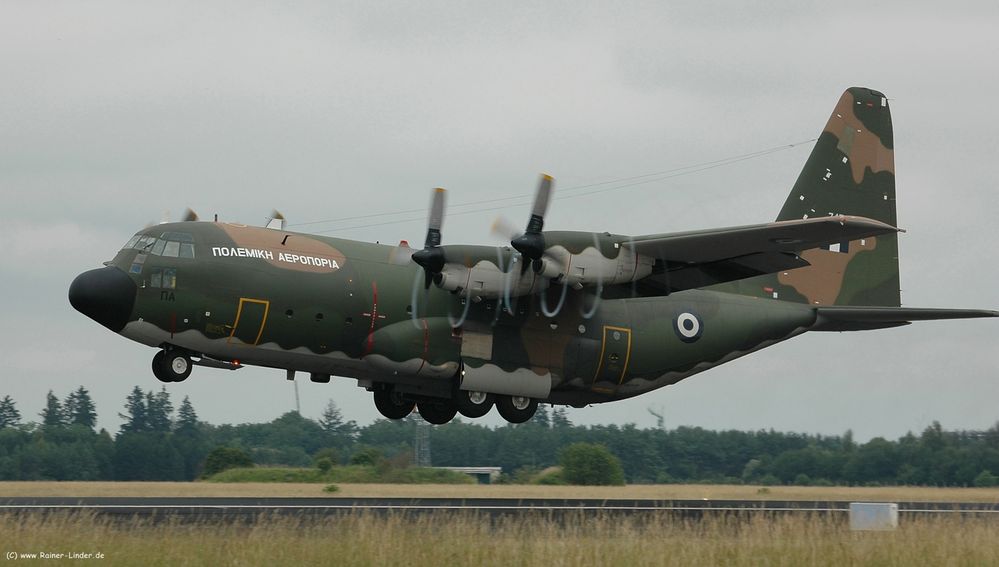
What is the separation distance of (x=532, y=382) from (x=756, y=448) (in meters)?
19.1

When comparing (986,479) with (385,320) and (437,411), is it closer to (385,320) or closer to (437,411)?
(437,411)

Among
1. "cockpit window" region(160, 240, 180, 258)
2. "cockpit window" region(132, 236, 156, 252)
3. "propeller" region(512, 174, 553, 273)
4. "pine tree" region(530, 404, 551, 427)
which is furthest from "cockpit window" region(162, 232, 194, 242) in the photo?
"pine tree" region(530, 404, 551, 427)

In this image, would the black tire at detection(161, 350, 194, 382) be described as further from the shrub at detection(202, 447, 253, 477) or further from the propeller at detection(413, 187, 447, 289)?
the shrub at detection(202, 447, 253, 477)

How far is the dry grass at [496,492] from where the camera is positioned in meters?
27.3

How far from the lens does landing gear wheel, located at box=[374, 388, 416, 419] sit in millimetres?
27125

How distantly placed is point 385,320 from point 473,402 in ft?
9.26

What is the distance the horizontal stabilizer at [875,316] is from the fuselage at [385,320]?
192 cm

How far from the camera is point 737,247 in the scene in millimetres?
25125

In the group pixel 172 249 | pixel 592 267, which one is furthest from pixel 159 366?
pixel 592 267

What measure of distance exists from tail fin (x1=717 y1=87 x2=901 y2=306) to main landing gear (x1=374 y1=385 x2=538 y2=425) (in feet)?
23.3

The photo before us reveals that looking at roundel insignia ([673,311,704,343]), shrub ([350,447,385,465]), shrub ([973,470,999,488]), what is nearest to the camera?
roundel insignia ([673,311,704,343])

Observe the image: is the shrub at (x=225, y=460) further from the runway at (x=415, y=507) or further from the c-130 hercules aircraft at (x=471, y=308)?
the runway at (x=415, y=507)

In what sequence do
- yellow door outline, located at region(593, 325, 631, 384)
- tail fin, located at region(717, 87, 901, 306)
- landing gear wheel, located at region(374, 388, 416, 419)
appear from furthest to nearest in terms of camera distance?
tail fin, located at region(717, 87, 901, 306)
landing gear wheel, located at region(374, 388, 416, 419)
yellow door outline, located at region(593, 325, 631, 384)

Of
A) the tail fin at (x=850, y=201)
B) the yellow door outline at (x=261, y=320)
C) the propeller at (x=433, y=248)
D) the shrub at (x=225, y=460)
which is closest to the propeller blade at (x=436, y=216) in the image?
the propeller at (x=433, y=248)
